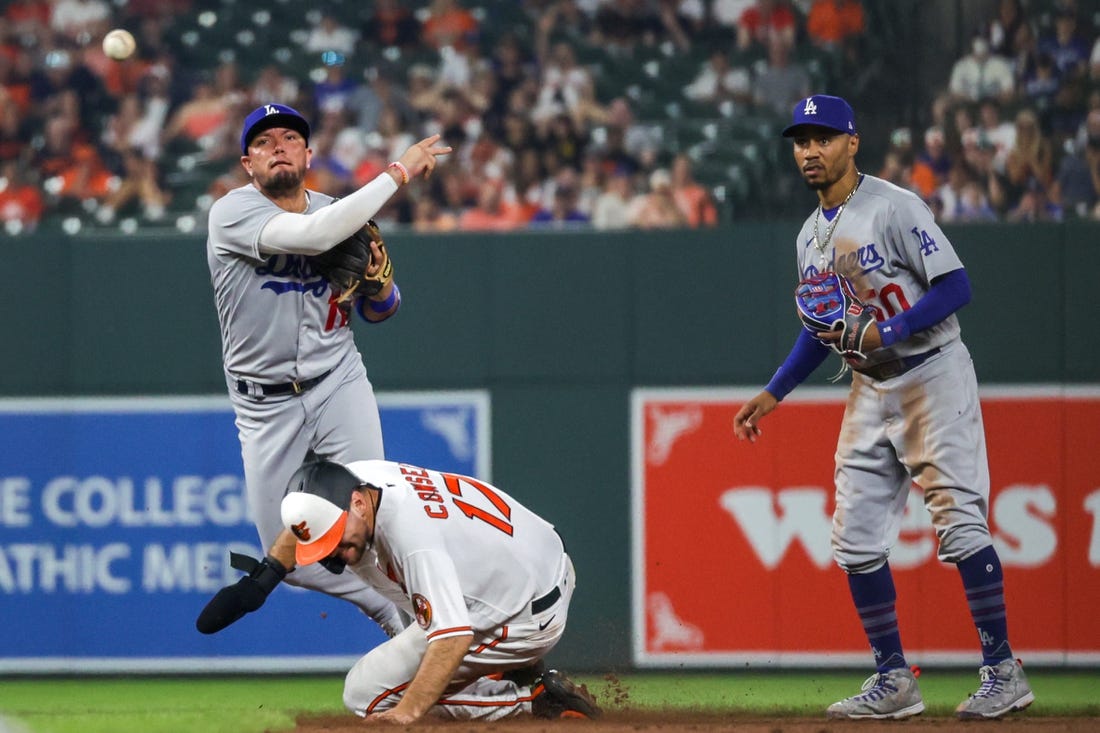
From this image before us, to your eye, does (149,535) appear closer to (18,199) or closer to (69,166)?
(18,199)

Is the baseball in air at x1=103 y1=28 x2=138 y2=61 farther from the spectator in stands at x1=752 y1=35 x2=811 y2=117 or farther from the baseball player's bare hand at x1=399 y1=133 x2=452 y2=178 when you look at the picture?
the baseball player's bare hand at x1=399 y1=133 x2=452 y2=178

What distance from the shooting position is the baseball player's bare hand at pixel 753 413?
5.48 meters

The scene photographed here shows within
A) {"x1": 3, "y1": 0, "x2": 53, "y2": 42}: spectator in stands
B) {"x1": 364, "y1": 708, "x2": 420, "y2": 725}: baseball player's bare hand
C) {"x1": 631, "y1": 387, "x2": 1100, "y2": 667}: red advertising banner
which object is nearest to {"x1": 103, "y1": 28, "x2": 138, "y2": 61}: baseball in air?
{"x1": 3, "y1": 0, "x2": 53, "y2": 42}: spectator in stands

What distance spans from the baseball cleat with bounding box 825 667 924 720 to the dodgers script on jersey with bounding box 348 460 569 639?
1.12m

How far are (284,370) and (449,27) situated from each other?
6.67 metres

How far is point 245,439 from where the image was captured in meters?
5.54

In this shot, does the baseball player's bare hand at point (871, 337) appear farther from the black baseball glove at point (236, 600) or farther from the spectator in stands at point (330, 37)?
the spectator in stands at point (330, 37)

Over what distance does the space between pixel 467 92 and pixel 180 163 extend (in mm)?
2154

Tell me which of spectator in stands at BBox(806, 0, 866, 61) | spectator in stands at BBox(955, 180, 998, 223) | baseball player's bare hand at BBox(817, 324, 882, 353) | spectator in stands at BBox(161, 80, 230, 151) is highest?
spectator in stands at BBox(806, 0, 866, 61)

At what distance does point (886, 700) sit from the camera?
5.12 metres

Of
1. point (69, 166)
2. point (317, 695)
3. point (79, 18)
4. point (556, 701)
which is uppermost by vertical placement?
point (79, 18)

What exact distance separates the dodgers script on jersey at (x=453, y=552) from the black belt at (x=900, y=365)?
4.26 ft

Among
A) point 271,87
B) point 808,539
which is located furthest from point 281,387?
point 271,87

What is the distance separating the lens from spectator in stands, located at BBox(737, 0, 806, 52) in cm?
1061
